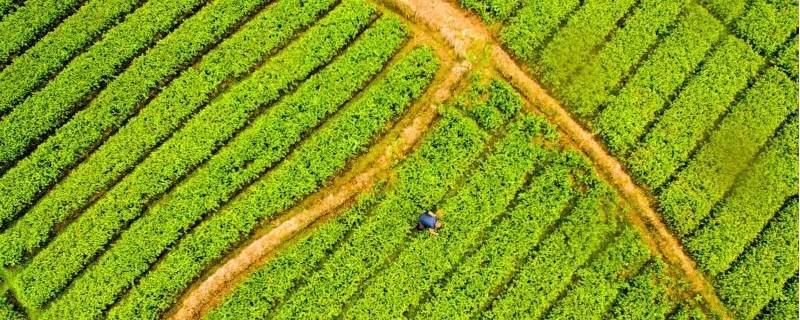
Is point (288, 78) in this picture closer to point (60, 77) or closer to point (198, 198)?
point (198, 198)

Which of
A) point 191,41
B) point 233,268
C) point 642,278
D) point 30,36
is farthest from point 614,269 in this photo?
point 30,36

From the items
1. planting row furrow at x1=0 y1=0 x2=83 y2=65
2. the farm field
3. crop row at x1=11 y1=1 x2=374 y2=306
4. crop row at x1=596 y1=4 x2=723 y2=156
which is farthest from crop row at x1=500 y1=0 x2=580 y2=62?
planting row furrow at x1=0 y1=0 x2=83 y2=65

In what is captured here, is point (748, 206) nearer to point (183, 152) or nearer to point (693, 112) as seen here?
point (693, 112)

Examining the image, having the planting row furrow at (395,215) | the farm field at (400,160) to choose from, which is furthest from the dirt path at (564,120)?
the planting row furrow at (395,215)

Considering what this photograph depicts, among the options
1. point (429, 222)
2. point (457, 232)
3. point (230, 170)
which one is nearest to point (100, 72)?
point (230, 170)

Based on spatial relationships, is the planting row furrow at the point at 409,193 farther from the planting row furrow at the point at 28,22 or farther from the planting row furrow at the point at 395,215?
the planting row furrow at the point at 28,22
